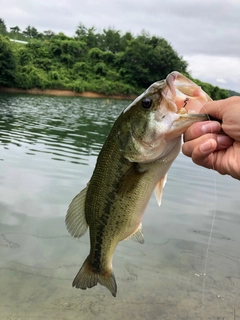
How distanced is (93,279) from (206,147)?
4.74 ft

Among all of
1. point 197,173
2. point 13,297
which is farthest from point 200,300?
point 197,173

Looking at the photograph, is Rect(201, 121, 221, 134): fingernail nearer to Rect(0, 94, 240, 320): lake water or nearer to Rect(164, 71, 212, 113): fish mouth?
Rect(164, 71, 212, 113): fish mouth

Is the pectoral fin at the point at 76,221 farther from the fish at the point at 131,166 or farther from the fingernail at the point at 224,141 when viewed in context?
the fingernail at the point at 224,141

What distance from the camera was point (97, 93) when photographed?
189 feet

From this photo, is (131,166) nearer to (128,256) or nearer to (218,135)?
(218,135)

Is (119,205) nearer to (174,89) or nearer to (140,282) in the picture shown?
(174,89)

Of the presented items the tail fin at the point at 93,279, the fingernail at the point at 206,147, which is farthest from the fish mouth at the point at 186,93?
the tail fin at the point at 93,279

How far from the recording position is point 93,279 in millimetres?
2906

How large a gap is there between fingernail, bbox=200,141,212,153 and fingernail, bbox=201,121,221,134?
0.24ft

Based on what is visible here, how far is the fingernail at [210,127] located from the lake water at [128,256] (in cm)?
270

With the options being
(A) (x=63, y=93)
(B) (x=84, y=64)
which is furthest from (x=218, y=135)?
(B) (x=84, y=64)

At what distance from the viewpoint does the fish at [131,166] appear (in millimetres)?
2221

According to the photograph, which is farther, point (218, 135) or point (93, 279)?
point (93, 279)

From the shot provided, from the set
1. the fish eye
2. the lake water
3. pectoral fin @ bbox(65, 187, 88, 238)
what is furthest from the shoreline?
the fish eye
